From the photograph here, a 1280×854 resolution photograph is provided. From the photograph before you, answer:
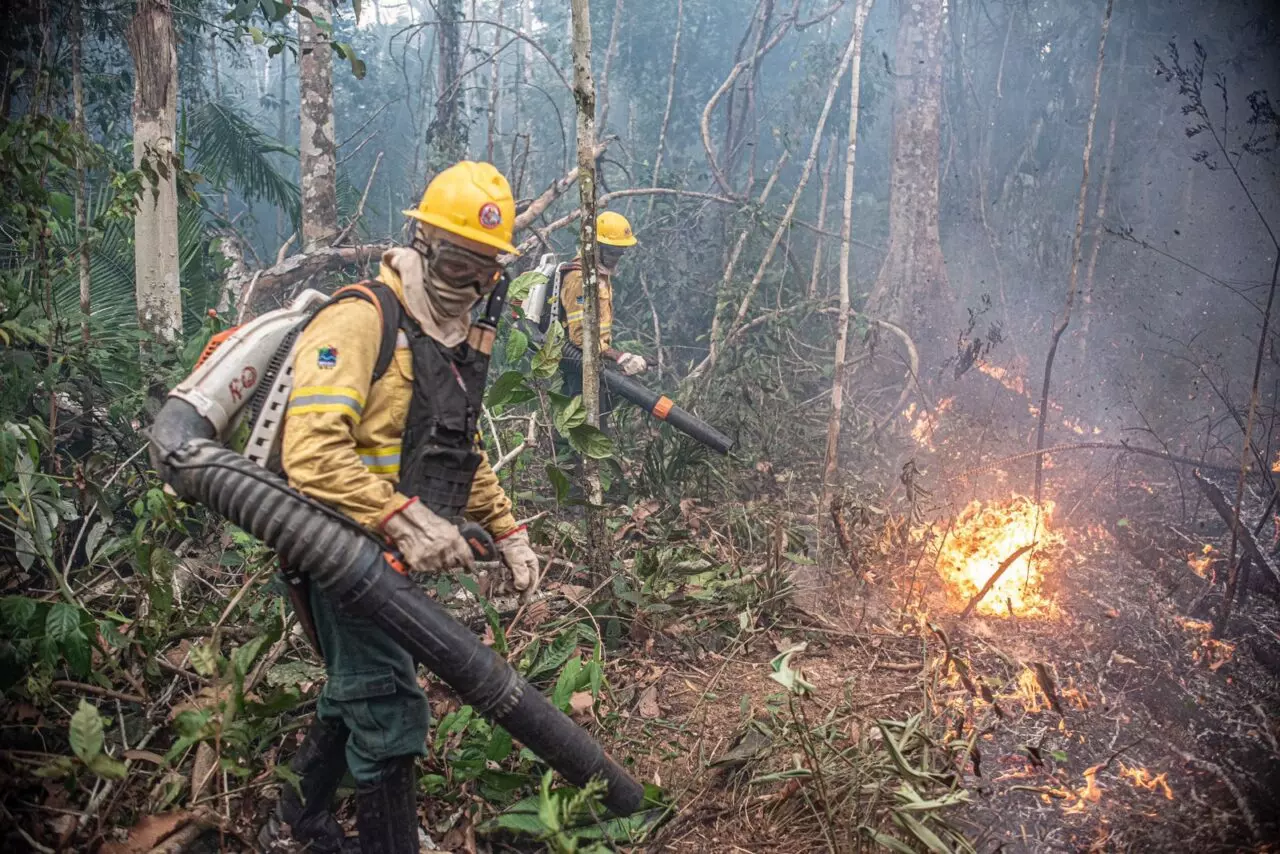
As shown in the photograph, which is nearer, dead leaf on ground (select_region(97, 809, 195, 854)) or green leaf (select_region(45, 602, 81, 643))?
dead leaf on ground (select_region(97, 809, 195, 854))

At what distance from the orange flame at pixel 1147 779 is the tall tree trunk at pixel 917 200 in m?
6.94

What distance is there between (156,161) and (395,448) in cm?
344

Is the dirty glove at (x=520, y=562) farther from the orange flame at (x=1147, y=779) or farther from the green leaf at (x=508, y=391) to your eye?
the orange flame at (x=1147, y=779)

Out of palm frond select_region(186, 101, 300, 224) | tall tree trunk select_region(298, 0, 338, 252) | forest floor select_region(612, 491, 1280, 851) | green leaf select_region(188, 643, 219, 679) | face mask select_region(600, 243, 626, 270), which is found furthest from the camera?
tall tree trunk select_region(298, 0, 338, 252)

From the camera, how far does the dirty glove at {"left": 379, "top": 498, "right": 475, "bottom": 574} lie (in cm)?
250

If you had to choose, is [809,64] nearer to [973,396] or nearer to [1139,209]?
[1139,209]

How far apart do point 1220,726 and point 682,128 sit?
1354cm

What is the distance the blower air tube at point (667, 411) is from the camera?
19.5ft

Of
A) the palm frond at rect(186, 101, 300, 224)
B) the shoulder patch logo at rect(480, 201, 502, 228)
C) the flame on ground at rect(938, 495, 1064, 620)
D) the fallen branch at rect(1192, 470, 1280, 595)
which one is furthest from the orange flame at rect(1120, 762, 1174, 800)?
the palm frond at rect(186, 101, 300, 224)

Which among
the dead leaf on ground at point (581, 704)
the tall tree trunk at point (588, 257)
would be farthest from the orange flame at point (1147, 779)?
the tall tree trunk at point (588, 257)

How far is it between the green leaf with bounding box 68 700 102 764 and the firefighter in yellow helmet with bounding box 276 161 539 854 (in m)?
0.67

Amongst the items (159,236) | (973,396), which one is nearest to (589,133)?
(159,236)

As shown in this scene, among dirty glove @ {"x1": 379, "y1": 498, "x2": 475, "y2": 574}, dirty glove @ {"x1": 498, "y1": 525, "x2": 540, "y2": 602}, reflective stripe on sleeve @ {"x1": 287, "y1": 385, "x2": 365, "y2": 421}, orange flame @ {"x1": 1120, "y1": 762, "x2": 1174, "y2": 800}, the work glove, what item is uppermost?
reflective stripe on sleeve @ {"x1": 287, "y1": 385, "x2": 365, "y2": 421}

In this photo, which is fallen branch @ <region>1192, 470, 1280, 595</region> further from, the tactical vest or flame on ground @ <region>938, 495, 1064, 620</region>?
the tactical vest
